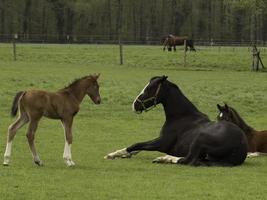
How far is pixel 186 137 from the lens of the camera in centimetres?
1395

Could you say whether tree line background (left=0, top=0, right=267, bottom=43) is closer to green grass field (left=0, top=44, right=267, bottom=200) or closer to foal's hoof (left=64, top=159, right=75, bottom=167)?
green grass field (left=0, top=44, right=267, bottom=200)

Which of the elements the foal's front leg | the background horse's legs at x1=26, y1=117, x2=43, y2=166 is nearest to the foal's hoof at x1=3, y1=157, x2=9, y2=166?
the background horse's legs at x1=26, y1=117, x2=43, y2=166

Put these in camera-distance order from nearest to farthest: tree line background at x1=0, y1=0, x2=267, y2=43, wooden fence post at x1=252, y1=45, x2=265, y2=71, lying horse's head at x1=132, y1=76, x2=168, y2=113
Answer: lying horse's head at x1=132, y1=76, x2=168, y2=113, wooden fence post at x1=252, y1=45, x2=265, y2=71, tree line background at x1=0, y1=0, x2=267, y2=43

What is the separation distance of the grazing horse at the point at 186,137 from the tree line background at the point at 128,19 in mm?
92266

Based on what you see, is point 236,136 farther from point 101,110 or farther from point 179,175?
point 101,110

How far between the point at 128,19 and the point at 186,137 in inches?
4327

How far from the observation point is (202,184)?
10828 millimetres

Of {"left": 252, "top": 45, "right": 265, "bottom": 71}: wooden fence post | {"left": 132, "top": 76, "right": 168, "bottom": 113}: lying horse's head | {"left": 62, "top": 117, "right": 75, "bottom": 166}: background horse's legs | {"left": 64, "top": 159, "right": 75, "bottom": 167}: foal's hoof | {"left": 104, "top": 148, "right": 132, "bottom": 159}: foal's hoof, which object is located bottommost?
{"left": 252, "top": 45, "right": 265, "bottom": 71}: wooden fence post

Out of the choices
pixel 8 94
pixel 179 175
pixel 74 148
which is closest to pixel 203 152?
pixel 179 175

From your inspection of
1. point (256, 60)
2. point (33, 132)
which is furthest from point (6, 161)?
point (256, 60)

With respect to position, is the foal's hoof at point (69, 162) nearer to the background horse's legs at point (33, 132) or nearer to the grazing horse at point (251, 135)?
the background horse's legs at point (33, 132)

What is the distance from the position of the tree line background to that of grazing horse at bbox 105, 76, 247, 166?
92266 millimetres

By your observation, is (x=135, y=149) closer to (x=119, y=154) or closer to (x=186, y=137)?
(x=119, y=154)

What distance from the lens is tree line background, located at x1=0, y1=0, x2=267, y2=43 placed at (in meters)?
113
